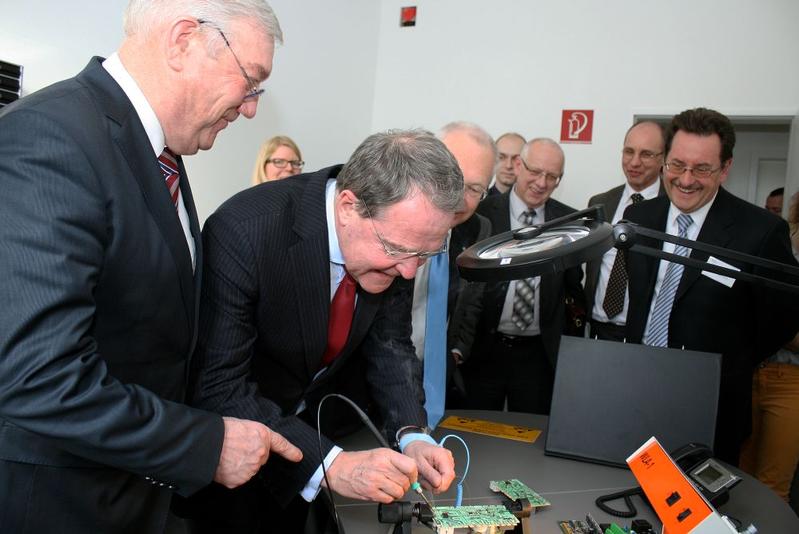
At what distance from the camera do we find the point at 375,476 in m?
1.25

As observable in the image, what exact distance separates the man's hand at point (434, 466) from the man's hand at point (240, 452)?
1.25 feet

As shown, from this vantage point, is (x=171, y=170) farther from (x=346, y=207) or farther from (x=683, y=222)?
(x=683, y=222)

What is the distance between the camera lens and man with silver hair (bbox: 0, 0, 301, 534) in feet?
2.93

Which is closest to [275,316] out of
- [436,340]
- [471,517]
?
[471,517]

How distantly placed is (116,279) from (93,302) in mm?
77

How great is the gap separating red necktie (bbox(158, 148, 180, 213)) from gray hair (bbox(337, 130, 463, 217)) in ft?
1.10

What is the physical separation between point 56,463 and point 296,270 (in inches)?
23.2

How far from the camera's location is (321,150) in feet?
17.2

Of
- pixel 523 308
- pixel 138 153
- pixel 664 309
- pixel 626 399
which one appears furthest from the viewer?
pixel 523 308

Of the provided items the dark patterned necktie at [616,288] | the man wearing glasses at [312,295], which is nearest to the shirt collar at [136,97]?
the man wearing glasses at [312,295]

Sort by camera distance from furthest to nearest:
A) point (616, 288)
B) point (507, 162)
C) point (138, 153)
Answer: point (507, 162) < point (616, 288) < point (138, 153)

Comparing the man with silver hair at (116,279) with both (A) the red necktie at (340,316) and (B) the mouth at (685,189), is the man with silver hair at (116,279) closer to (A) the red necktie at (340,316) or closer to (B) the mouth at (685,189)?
(A) the red necktie at (340,316)

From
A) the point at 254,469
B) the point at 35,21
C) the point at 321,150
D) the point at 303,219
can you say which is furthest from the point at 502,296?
the point at 321,150

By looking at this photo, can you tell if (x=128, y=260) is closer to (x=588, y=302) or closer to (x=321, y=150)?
(x=588, y=302)
